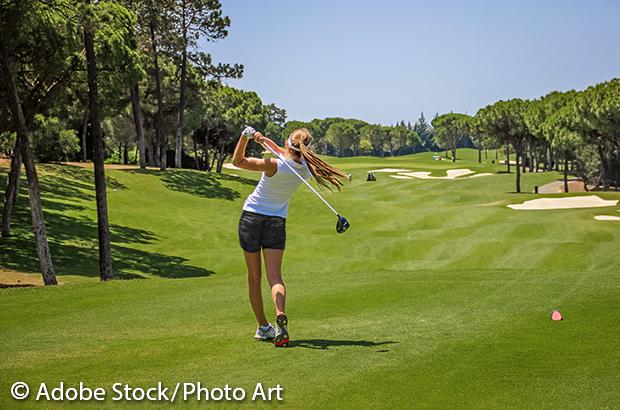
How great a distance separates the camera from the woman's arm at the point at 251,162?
8789 mm

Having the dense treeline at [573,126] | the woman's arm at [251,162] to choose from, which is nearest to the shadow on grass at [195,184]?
the dense treeline at [573,126]

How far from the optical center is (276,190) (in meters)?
9.08

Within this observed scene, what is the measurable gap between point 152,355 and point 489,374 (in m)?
3.73

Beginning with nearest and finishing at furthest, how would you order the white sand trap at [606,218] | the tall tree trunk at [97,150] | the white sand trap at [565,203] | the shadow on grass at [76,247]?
→ the tall tree trunk at [97,150] → the shadow on grass at [76,247] → the white sand trap at [606,218] → the white sand trap at [565,203]

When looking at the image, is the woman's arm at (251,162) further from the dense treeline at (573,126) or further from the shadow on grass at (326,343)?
the dense treeline at (573,126)

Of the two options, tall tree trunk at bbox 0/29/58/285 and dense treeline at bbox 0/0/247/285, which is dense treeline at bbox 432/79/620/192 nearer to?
dense treeline at bbox 0/0/247/285

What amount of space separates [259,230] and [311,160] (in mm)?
1099

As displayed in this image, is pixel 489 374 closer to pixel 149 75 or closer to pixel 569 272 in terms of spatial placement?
pixel 569 272

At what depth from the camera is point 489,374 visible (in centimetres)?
735

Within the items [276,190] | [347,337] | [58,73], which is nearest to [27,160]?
[58,73]

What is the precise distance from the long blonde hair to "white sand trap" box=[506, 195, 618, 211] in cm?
4125

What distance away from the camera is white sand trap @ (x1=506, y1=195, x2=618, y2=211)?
48844 millimetres

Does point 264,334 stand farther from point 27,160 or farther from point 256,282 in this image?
point 27,160

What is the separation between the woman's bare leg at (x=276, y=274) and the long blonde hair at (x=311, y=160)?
1073 mm
